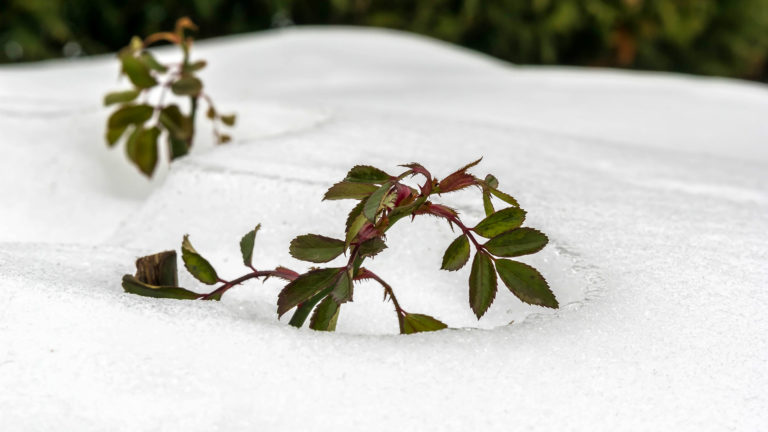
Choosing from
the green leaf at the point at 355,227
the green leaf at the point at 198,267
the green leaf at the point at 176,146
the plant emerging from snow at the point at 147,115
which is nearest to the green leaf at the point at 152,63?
the plant emerging from snow at the point at 147,115

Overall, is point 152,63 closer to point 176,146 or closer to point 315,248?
point 176,146

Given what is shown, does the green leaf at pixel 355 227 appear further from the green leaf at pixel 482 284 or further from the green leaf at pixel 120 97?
the green leaf at pixel 120 97

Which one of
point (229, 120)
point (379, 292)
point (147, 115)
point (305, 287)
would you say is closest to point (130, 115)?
point (147, 115)

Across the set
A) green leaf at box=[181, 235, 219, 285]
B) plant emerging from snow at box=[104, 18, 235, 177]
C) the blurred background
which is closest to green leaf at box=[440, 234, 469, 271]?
green leaf at box=[181, 235, 219, 285]

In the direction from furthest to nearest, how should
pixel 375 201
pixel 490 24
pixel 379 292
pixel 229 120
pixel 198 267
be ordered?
pixel 490 24 < pixel 229 120 < pixel 379 292 < pixel 198 267 < pixel 375 201

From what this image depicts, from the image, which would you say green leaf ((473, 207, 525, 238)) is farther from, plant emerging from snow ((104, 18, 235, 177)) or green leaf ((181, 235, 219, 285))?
plant emerging from snow ((104, 18, 235, 177))
